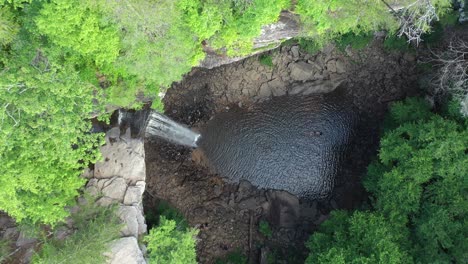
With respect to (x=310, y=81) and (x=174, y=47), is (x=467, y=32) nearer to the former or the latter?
(x=310, y=81)

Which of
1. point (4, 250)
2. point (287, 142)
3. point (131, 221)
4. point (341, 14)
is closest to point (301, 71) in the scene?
point (287, 142)

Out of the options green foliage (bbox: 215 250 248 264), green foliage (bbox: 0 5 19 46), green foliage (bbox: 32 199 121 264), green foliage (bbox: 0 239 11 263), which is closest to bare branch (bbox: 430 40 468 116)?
green foliage (bbox: 215 250 248 264)

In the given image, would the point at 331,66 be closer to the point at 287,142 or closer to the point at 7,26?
the point at 287,142

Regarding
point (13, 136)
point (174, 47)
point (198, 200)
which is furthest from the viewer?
point (198, 200)

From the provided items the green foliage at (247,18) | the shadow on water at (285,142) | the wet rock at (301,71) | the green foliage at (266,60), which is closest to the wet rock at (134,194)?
the shadow on water at (285,142)

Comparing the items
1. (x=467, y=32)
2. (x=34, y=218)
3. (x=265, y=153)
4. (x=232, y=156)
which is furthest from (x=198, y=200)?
(x=467, y=32)
